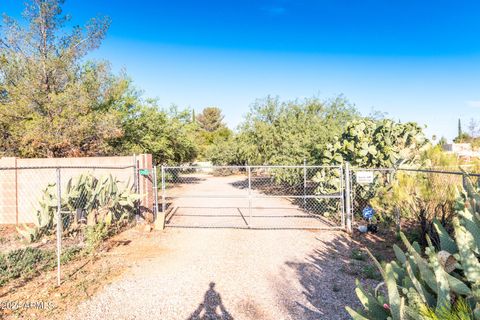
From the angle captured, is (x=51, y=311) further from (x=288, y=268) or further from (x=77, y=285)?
(x=288, y=268)

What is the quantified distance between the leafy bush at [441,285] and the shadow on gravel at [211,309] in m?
2.34

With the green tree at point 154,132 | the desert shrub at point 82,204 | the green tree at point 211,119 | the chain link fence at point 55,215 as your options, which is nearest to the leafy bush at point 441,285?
the chain link fence at point 55,215

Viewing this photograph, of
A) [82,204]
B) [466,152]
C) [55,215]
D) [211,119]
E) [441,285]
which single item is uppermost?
[211,119]

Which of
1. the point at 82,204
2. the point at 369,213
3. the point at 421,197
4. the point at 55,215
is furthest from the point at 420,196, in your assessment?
the point at 55,215

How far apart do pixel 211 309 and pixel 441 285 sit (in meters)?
3.19

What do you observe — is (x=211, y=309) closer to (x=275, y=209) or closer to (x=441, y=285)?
(x=441, y=285)

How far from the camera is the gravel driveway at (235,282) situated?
14.2ft

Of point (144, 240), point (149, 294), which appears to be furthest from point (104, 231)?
point (149, 294)

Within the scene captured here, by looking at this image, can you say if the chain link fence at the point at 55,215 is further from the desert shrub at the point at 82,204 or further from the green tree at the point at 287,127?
the green tree at the point at 287,127

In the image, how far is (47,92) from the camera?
1147 cm

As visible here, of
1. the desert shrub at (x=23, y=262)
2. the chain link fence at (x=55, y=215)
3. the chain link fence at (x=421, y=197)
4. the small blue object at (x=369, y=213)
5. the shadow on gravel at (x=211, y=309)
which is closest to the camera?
the shadow on gravel at (x=211, y=309)

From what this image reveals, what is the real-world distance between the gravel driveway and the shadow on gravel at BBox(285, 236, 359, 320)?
13mm

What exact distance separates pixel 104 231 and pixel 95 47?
8.90m

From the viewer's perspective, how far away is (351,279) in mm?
5348
